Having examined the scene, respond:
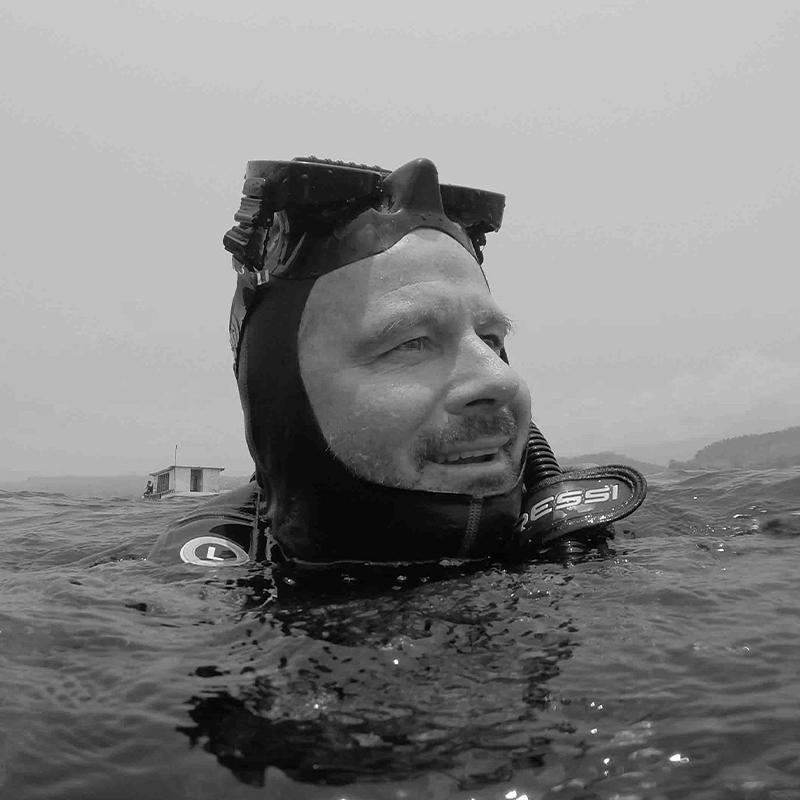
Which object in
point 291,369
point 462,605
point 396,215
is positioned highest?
point 396,215

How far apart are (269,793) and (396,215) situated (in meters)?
2.64

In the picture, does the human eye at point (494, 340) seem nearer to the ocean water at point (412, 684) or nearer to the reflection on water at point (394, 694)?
the ocean water at point (412, 684)

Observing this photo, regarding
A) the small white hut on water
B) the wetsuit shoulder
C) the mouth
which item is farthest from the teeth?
the small white hut on water

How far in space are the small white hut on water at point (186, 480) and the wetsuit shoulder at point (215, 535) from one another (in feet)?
26.5

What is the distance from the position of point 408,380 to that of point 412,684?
1567 mm

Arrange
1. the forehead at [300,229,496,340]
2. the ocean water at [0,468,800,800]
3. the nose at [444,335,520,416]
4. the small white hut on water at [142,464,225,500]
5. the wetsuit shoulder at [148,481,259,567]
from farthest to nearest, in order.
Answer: the small white hut on water at [142,464,225,500], the wetsuit shoulder at [148,481,259,567], the forehead at [300,229,496,340], the nose at [444,335,520,416], the ocean water at [0,468,800,800]

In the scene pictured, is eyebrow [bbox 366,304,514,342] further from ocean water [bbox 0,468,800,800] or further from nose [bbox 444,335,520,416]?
ocean water [bbox 0,468,800,800]

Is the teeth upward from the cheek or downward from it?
downward

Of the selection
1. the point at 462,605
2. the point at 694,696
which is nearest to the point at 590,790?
the point at 694,696

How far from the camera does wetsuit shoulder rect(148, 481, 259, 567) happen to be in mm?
3802

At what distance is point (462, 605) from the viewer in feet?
8.93

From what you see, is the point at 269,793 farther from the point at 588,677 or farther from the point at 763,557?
the point at 763,557

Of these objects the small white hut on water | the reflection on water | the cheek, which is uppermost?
the small white hut on water

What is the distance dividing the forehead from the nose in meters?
0.23
